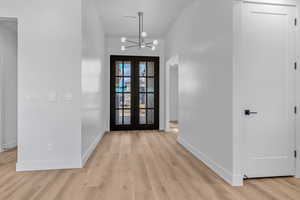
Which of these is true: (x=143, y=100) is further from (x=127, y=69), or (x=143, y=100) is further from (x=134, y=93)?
(x=127, y=69)

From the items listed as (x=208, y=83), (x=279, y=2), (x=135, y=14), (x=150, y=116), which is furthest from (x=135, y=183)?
(x=150, y=116)

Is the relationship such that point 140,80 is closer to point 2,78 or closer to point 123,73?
point 123,73

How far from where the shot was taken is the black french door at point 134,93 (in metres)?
6.50

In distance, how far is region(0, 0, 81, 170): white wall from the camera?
295cm

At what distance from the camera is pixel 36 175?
2764 millimetres

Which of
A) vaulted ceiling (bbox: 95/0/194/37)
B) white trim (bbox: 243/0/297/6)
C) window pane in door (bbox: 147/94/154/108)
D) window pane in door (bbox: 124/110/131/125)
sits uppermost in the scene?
vaulted ceiling (bbox: 95/0/194/37)

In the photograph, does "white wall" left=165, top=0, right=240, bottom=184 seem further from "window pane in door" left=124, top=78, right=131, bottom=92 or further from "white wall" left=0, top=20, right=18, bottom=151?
"white wall" left=0, top=20, right=18, bottom=151

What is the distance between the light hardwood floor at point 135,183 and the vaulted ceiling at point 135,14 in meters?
3.36

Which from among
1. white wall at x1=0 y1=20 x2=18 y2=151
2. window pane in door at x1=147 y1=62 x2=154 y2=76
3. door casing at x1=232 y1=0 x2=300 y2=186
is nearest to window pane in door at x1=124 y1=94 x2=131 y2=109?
window pane in door at x1=147 y1=62 x2=154 y2=76

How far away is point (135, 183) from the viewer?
2.50 meters

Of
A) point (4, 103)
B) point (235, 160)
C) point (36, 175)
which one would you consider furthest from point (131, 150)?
point (4, 103)

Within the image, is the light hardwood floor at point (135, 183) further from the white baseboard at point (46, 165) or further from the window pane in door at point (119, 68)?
the window pane in door at point (119, 68)

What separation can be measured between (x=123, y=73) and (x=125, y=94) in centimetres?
74

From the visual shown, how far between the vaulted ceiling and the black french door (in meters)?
1.08
